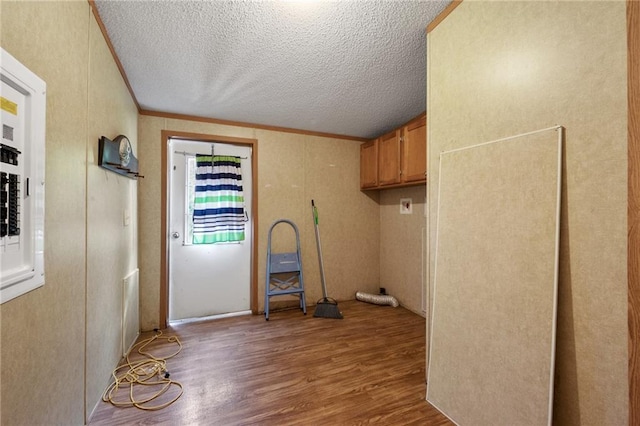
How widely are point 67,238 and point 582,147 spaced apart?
7.22 feet

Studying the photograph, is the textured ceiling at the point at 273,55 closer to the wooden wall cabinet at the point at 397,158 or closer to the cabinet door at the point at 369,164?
the wooden wall cabinet at the point at 397,158

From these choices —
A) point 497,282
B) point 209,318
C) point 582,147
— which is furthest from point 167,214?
point 582,147

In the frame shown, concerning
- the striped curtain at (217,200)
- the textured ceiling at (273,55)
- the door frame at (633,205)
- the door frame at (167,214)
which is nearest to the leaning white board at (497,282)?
the door frame at (633,205)

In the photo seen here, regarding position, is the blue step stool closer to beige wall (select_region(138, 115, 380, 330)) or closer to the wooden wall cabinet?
beige wall (select_region(138, 115, 380, 330))

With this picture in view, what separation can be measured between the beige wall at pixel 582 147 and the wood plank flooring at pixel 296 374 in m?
0.85

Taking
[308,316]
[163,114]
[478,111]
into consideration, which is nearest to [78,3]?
[163,114]

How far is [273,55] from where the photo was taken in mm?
1888

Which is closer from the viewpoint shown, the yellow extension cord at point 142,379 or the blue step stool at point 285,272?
the yellow extension cord at point 142,379

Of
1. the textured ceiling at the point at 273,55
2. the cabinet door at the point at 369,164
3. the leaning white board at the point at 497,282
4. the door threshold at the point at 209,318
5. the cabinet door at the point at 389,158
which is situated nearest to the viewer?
the leaning white board at the point at 497,282

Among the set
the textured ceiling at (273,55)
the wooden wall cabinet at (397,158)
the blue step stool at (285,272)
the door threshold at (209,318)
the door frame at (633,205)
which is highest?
the textured ceiling at (273,55)

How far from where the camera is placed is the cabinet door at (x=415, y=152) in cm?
275

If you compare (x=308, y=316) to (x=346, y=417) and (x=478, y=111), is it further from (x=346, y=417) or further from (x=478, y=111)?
(x=478, y=111)

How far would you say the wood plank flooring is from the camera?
1.57m

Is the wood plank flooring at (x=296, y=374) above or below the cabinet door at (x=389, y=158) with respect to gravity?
below
